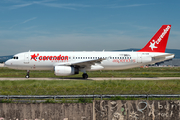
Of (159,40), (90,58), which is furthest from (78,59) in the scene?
(159,40)

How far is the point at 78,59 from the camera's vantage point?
33750mm

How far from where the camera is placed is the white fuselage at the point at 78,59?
109 feet

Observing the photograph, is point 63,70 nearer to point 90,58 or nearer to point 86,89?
point 90,58

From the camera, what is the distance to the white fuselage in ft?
109

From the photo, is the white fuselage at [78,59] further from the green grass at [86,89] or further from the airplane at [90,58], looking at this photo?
the green grass at [86,89]

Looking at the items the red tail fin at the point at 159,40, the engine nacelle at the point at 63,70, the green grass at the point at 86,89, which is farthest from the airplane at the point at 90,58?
the green grass at the point at 86,89

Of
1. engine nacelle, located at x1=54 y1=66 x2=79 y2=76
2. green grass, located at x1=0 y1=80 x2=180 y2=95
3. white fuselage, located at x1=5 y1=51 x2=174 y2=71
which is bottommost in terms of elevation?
green grass, located at x1=0 y1=80 x2=180 y2=95

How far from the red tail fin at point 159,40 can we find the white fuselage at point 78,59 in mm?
1083

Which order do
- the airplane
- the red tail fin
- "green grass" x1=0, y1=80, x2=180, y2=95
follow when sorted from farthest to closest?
the red tail fin < the airplane < "green grass" x1=0, y1=80, x2=180, y2=95

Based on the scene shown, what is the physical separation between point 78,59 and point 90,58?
6.39 feet

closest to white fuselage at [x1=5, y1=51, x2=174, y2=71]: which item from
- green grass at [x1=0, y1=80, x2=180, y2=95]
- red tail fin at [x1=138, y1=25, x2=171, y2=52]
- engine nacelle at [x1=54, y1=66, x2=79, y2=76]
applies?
red tail fin at [x1=138, y1=25, x2=171, y2=52]

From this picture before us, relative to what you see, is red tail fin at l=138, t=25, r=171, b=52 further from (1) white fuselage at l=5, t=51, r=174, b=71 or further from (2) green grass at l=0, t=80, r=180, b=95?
(2) green grass at l=0, t=80, r=180, b=95

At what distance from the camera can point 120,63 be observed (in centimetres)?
3394

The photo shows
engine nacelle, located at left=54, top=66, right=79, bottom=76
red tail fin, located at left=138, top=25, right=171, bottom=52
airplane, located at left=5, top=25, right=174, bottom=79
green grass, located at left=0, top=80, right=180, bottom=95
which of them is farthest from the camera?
red tail fin, located at left=138, top=25, right=171, bottom=52
